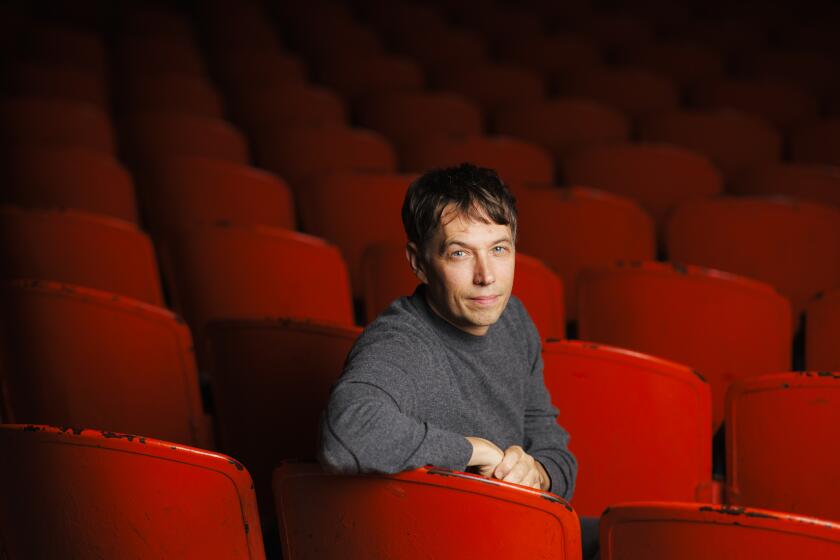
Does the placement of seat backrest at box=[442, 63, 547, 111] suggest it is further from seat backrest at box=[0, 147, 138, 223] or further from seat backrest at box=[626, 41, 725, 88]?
seat backrest at box=[0, 147, 138, 223]

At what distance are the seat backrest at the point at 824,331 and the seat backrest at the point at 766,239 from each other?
0.40m

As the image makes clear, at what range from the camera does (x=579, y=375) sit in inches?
41.3

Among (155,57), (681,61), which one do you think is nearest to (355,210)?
(155,57)

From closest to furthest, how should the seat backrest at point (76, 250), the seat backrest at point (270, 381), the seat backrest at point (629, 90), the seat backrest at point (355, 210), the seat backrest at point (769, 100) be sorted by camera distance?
1. the seat backrest at point (270, 381)
2. the seat backrest at point (76, 250)
3. the seat backrest at point (355, 210)
4. the seat backrest at point (769, 100)
5. the seat backrest at point (629, 90)

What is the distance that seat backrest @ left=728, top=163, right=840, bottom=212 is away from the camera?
192 centimetres

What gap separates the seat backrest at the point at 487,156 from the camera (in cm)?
208

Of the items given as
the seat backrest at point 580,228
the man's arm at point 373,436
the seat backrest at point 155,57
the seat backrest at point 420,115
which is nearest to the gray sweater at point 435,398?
the man's arm at point 373,436

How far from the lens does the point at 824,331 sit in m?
1.26

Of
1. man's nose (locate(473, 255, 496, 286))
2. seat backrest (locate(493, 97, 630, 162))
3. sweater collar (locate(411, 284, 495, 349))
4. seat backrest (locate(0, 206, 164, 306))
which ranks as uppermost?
seat backrest (locate(493, 97, 630, 162))

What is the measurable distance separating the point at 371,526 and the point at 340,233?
3.56 ft

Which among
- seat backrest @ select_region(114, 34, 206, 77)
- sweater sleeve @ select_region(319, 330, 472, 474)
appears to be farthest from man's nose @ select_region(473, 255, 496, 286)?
seat backrest @ select_region(114, 34, 206, 77)

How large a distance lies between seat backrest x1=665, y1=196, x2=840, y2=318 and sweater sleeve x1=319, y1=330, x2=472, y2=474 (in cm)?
100

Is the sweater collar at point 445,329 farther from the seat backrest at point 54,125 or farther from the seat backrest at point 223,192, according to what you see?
the seat backrest at point 54,125

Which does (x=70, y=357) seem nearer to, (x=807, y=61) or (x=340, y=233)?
(x=340, y=233)
